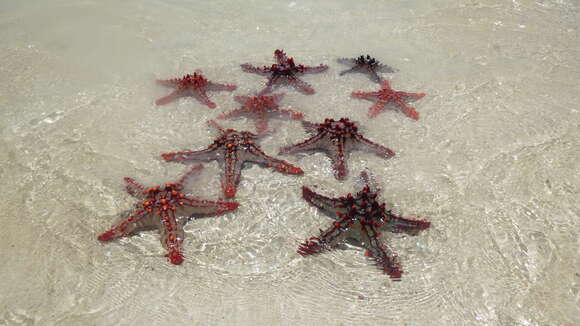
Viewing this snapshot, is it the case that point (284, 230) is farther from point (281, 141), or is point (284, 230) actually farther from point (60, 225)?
point (60, 225)

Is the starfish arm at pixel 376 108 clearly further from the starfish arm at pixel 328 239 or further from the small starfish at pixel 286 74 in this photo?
the starfish arm at pixel 328 239

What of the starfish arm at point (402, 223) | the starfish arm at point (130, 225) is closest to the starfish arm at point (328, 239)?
the starfish arm at point (402, 223)

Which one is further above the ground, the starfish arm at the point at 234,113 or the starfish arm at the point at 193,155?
the starfish arm at the point at 234,113

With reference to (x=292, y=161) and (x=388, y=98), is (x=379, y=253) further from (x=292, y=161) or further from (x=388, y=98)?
(x=388, y=98)

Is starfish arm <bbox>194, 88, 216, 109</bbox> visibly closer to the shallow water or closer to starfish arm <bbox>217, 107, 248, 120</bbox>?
the shallow water

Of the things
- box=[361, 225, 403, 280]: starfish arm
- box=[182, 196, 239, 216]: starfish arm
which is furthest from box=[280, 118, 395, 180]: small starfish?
box=[182, 196, 239, 216]: starfish arm

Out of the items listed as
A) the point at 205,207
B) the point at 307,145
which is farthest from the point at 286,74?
the point at 205,207

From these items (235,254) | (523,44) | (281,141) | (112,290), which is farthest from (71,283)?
(523,44)
